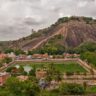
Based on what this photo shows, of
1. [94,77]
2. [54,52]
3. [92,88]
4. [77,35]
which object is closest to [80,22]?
[77,35]

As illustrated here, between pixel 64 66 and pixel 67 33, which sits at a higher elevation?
pixel 67 33

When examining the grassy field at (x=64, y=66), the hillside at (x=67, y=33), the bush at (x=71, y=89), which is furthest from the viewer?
the hillside at (x=67, y=33)

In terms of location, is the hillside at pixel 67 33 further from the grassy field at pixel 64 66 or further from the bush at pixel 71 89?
the bush at pixel 71 89

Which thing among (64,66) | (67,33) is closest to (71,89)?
(64,66)

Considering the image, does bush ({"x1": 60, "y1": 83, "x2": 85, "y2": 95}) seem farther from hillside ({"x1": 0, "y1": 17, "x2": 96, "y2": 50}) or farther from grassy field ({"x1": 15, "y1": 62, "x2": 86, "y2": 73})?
hillside ({"x1": 0, "y1": 17, "x2": 96, "y2": 50})

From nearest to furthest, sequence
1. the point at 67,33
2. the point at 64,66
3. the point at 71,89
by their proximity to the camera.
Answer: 1. the point at 71,89
2. the point at 64,66
3. the point at 67,33

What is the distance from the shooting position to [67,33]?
390 feet

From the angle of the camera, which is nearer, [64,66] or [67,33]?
[64,66]

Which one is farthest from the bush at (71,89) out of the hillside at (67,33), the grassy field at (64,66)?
the hillside at (67,33)

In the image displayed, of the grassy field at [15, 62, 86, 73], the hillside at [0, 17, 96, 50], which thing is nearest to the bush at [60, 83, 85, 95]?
the grassy field at [15, 62, 86, 73]

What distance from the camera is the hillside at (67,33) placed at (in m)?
114

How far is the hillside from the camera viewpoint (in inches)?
4498

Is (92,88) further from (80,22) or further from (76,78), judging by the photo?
(80,22)

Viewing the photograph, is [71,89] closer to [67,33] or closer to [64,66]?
[64,66]
